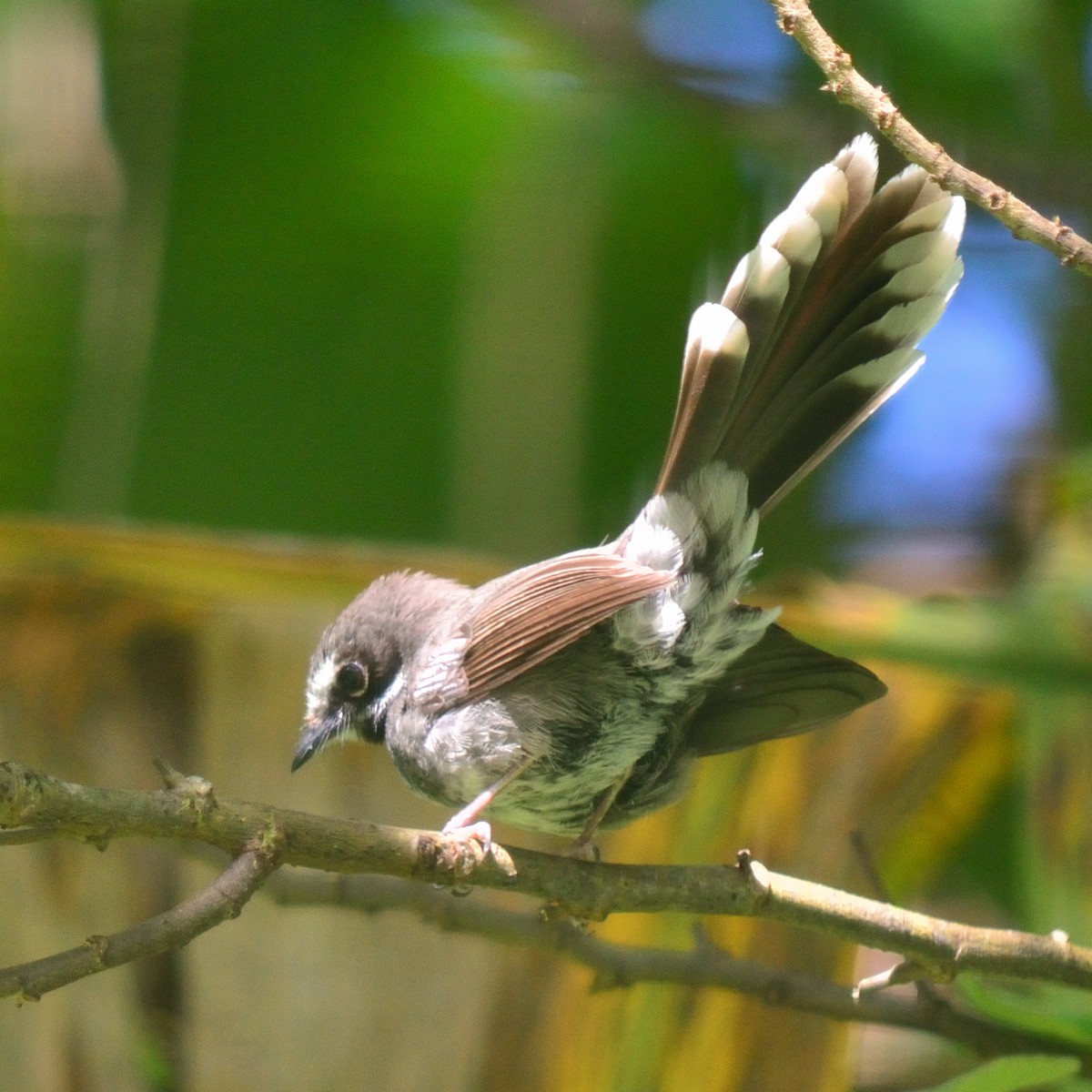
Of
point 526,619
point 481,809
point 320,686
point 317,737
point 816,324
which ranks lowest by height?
point 481,809

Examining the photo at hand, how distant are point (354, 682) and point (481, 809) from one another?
2.16 feet

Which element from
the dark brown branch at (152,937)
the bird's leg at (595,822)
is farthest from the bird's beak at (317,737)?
the dark brown branch at (152,937)

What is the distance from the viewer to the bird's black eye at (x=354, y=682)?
3.41 m

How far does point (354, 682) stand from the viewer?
11.2 feet

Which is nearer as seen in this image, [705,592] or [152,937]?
[152,937]

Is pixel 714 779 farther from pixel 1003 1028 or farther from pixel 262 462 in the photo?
pixel 262 462

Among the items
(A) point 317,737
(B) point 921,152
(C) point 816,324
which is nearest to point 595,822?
(A) point 317,737

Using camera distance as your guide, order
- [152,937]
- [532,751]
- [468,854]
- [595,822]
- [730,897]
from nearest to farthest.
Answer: [152,937], [468,854], [730,897], [532,751], [595,822]

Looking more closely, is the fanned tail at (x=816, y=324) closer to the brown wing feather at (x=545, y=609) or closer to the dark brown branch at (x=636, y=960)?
→ the brown wing feather at (x=545, y=609)

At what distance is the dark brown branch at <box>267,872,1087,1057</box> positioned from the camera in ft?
9.29

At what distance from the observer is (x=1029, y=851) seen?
358 centimetres

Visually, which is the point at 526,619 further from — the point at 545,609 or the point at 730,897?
the point at 730,897

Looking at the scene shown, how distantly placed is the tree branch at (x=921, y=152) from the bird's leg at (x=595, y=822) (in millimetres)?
1561

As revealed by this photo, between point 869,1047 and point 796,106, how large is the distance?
12.8 feet
